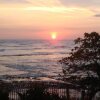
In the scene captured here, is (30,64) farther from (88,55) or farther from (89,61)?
(88,55)

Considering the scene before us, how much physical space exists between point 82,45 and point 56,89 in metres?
9.90

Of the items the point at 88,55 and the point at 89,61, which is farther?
the point at 89,61

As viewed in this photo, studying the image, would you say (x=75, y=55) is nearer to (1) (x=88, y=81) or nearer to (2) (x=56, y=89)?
(1) (x=88, y=81)

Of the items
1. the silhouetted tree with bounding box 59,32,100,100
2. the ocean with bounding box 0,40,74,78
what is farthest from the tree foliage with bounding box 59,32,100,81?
the ocean with bounding box 0,40,74,78

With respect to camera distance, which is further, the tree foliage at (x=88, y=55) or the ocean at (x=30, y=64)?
the ocean at (x=30, y=64)

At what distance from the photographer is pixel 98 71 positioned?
19.2 m

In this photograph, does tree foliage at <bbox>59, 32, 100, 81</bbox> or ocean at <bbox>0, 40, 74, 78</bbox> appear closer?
tree foliage at <bbox>59, 32, 100, 81</bbox>

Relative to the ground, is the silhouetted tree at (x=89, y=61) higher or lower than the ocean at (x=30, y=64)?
higher

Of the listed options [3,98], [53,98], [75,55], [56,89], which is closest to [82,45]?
[75,55]

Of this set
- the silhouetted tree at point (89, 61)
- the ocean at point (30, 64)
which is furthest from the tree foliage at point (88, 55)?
the ocean at point (30, 64)

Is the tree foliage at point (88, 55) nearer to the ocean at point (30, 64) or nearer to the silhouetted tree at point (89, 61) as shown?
the silhouetted tree at point (89, 61)

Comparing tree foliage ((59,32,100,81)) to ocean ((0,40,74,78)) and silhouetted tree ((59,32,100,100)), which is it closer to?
silhouetted tree ((59,32,100,100))

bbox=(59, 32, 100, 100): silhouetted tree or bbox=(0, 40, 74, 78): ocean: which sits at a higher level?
bbox=(59, 32, 100, 100): silhouetted tree

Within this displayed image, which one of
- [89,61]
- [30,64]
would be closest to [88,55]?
[89,61]
